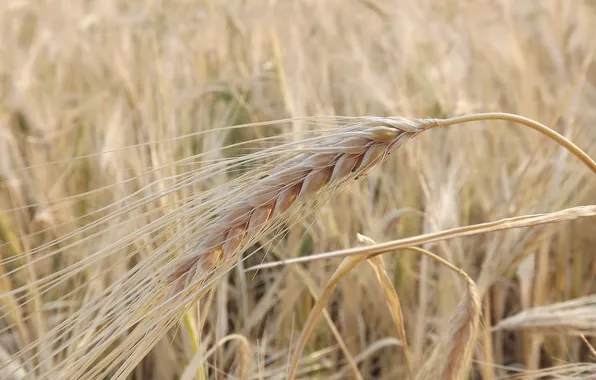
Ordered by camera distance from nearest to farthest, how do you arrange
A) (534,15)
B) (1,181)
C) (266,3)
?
(1,181) < (266,3) < (534,15)

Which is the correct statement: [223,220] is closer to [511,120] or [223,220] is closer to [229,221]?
[229,221]

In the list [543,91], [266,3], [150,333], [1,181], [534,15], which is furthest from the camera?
[534,15]

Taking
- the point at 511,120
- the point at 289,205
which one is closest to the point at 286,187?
the point at 289,205

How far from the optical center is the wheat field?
0.45 meters

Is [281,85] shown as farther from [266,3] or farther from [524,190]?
[266,3]

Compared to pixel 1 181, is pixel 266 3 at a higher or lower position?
higher

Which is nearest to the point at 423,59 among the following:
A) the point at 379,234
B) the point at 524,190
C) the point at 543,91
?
the point at 543,91

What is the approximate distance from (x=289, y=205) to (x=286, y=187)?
0.05 feet

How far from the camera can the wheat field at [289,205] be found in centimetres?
45

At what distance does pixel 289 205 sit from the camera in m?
0.46

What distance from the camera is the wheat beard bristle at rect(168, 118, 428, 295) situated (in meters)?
0.44

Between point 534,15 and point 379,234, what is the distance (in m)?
1.67

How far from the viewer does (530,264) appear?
0.89m

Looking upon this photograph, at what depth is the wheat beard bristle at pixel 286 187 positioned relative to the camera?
44 centimetres
